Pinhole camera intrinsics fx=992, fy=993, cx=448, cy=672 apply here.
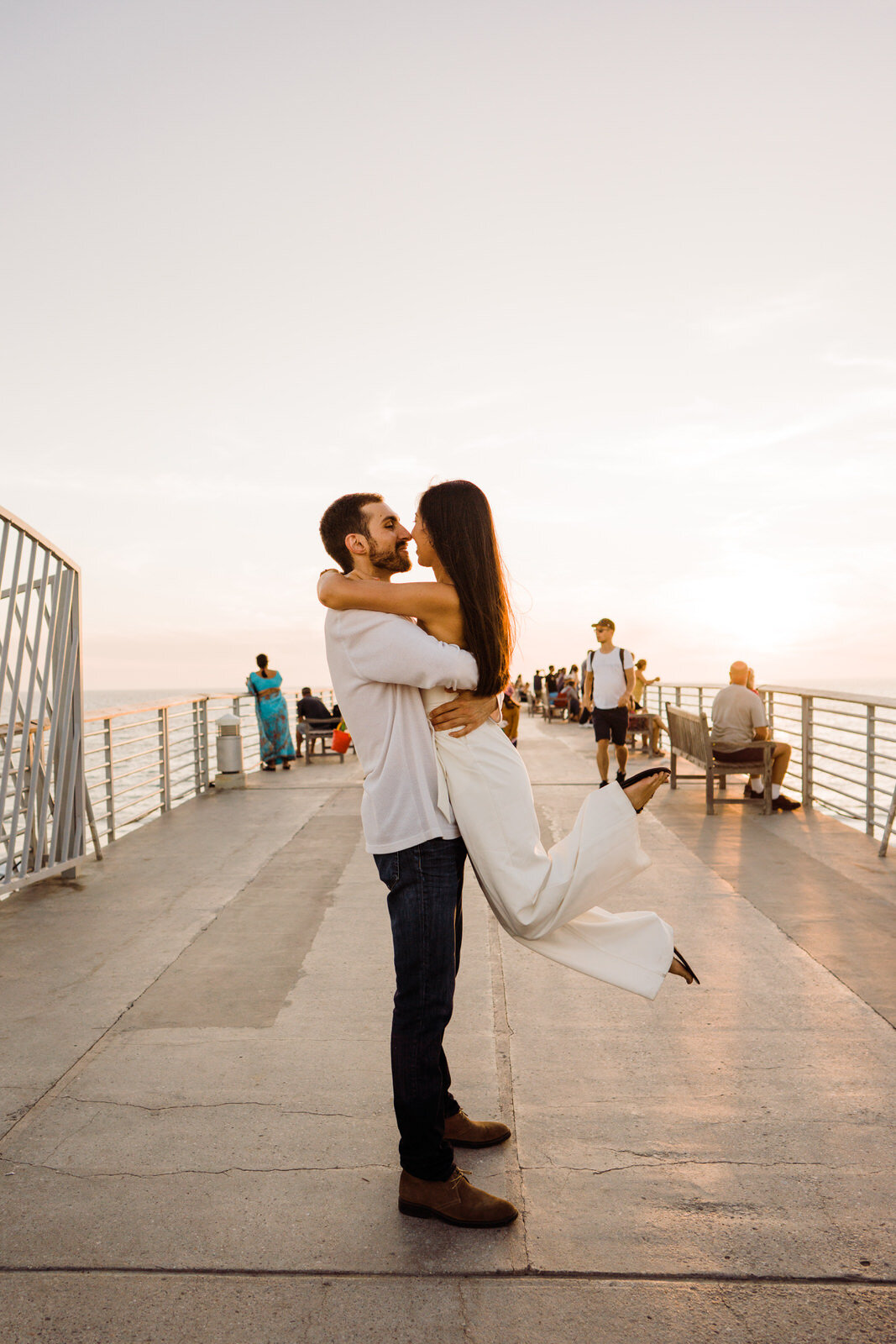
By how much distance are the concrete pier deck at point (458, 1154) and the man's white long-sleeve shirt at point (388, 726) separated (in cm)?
100

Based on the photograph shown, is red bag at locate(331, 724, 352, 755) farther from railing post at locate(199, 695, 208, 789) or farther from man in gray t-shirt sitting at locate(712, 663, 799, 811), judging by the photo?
railing post at locate(199, 695, 208, 789)

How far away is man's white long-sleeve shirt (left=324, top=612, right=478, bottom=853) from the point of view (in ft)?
7.84

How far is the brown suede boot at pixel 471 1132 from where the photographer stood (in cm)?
283

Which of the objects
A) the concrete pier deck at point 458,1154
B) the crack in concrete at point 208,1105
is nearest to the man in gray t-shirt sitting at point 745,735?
the concrete pier deck at point 458,1154

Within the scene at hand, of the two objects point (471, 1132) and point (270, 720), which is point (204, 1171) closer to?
point (471, 1132)

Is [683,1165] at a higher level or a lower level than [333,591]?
lower

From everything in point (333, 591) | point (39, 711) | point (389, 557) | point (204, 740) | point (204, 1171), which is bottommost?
point (204, 1171)

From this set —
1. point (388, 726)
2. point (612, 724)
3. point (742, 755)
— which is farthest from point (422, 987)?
point (612, 724)

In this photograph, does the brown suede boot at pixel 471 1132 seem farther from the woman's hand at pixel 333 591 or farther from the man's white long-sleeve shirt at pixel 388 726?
the woman's hand at pixel 333 591

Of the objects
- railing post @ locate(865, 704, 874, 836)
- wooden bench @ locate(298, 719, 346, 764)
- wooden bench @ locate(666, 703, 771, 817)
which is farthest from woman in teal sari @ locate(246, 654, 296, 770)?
railing post @ locate(865, 704, 874, 836)

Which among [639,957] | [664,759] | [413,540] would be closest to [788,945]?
[639,957]

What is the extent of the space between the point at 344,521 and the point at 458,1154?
5.99 ft

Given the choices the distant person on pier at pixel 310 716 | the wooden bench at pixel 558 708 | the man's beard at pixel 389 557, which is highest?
the man's beard at pixel 389 557

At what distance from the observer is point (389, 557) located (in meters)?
2.58
